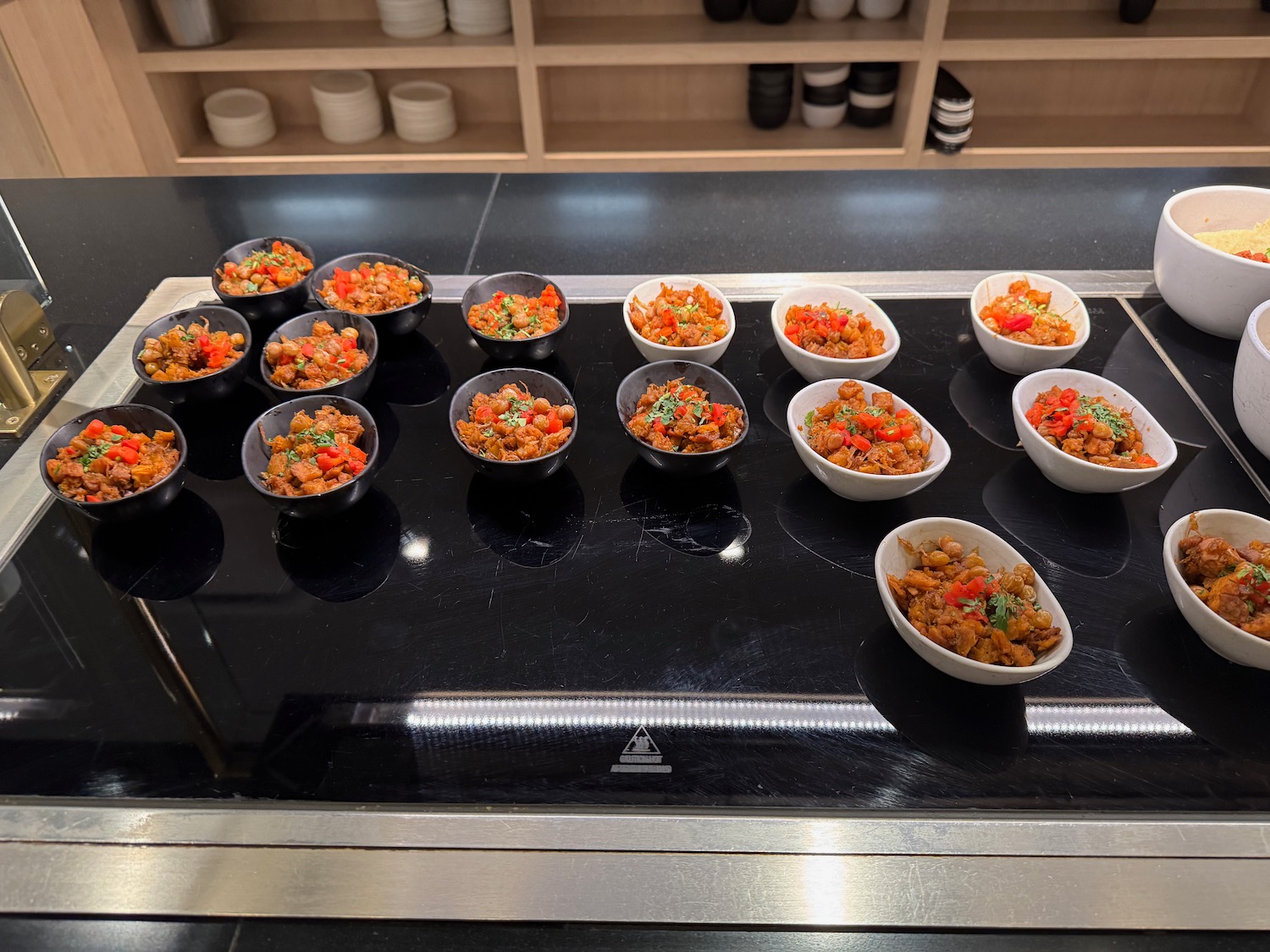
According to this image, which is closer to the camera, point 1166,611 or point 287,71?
point 1166,611

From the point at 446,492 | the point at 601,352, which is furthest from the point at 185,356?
the point at 601,352

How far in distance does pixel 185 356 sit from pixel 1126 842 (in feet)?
4.95

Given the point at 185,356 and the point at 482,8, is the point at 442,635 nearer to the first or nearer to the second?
the point at 185,356

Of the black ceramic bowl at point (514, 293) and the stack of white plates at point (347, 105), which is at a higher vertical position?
the black ceramic bowl at point (514, 293)

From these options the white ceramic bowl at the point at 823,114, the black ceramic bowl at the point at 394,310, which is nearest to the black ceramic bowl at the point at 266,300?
the black ceramic bowl at the point at 394,310

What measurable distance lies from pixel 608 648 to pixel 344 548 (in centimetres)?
42

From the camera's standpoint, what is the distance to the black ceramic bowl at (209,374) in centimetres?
142

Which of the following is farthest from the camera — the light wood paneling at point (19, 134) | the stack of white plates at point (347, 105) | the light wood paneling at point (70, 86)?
the stack of white plates at point (347, 105)

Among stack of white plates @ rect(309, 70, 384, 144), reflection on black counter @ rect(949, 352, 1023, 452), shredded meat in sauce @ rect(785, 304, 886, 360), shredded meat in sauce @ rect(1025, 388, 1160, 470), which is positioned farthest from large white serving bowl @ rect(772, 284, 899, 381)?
stack of white plates @ rect(309, 70, 384, 144)

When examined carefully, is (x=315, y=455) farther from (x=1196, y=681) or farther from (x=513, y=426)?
(x=1196, y=681)

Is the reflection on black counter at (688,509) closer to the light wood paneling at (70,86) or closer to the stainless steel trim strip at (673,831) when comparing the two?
the stainless steel trim strip at (673,831)

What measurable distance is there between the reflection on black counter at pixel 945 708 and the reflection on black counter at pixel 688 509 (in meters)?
0.26

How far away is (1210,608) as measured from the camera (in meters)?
1.05

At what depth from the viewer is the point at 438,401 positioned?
151 cm
